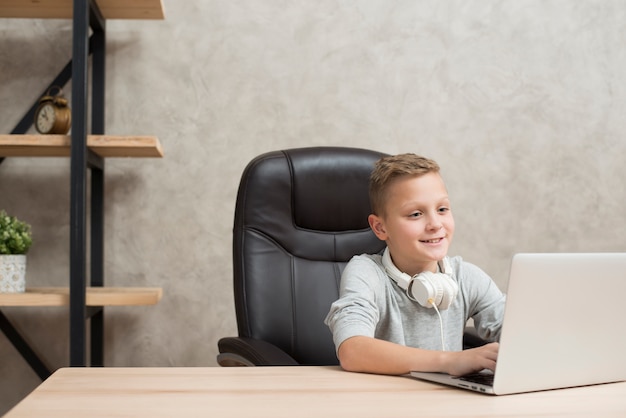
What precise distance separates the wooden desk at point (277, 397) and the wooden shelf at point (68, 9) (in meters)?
1.45

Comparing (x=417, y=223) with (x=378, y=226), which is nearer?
(x=417, y=223)

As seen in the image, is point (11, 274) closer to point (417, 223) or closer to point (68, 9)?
point (68, 9)

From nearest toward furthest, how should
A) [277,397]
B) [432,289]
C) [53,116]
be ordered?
1. [277,397]
2. [432,289]
3. [53,116]

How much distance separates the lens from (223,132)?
8.14ft

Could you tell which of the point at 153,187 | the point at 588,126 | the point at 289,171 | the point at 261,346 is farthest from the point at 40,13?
the point at 588,126

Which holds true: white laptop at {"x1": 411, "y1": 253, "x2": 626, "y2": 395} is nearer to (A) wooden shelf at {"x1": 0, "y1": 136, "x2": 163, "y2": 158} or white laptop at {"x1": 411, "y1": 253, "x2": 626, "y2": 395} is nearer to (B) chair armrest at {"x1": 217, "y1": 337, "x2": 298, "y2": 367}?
(B) chair armrest at {"x1": 217, "y1": 337, "x2": 298, "y2": 367}

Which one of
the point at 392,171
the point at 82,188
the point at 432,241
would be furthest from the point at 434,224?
the point at 82,188

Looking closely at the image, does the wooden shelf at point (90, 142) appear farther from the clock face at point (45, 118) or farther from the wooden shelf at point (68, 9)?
the wooden shelf at point (68, 9)

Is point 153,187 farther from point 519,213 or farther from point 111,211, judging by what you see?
point 519,213

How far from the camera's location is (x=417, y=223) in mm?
1445

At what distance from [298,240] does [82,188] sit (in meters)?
0.70

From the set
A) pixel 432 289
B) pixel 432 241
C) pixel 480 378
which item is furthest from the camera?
pixel 432 241

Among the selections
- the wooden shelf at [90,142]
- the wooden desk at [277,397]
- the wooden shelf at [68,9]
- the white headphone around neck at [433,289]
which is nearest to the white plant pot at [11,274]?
the wooden shelf at [90,142]

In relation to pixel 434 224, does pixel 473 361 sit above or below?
below
